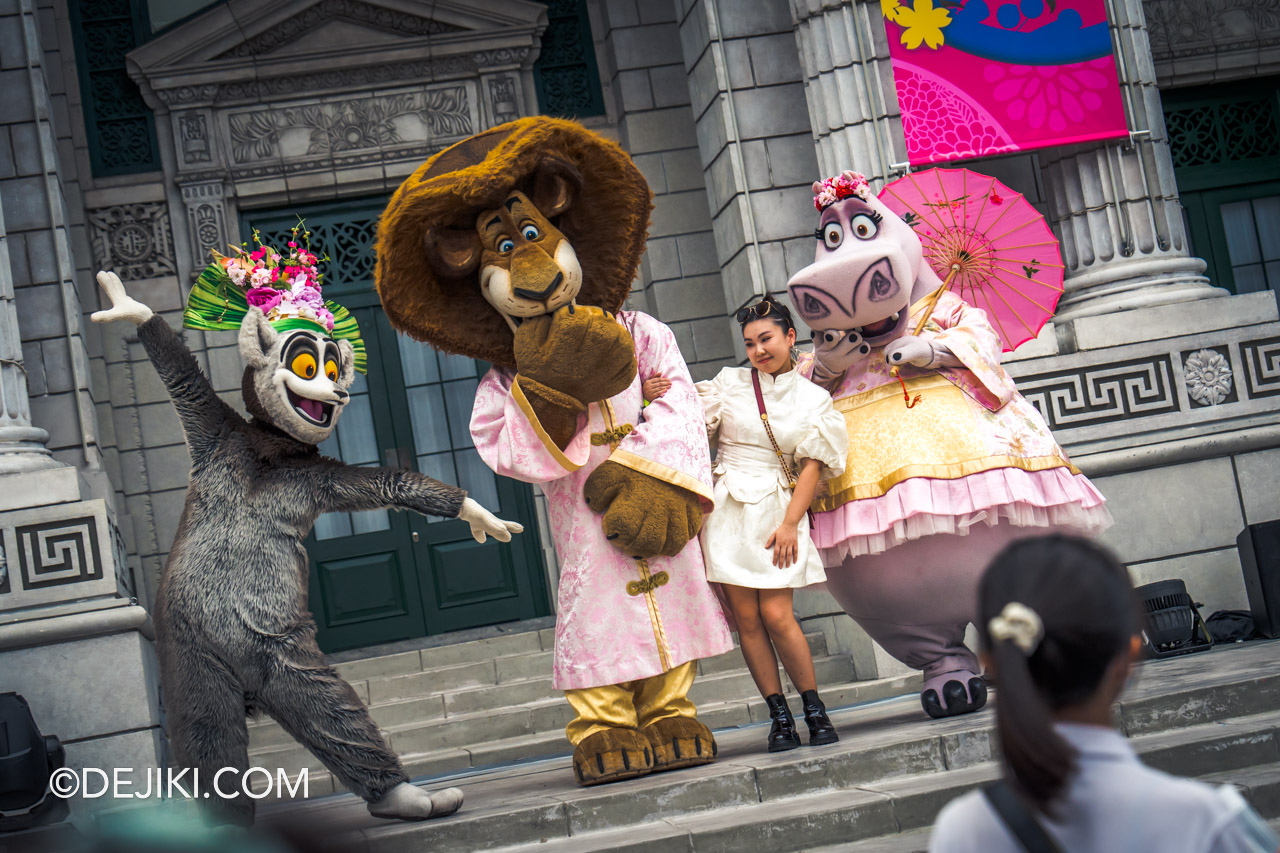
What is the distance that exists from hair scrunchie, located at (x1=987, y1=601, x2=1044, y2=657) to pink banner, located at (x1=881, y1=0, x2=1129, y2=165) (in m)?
5.51

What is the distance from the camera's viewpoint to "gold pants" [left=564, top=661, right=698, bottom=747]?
13.2 ft

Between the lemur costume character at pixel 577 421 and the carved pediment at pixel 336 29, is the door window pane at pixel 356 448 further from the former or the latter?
the lemur costume character at pixel 577 421

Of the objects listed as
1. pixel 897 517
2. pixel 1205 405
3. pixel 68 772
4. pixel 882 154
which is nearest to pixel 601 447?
pixel 897 517

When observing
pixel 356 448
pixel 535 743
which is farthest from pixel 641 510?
pixel 356 448

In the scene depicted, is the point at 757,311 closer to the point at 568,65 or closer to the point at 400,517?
the point at 400,517

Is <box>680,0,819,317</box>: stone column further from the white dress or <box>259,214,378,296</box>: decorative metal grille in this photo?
the white dress

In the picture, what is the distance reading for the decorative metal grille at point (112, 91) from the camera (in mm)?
7781

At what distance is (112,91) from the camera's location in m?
7.82

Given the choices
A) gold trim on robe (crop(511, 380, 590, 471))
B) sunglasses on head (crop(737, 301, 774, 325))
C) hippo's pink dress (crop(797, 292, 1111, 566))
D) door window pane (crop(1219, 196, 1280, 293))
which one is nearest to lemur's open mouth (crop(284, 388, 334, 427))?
gold trim on robe (crop(511, 380, 590, 471))

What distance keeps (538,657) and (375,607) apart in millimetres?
1568

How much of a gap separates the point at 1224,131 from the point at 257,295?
23.4 ft

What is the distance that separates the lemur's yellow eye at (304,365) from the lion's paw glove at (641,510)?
984 mm

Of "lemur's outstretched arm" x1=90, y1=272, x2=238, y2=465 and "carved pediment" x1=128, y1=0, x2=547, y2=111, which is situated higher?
"carved pediment" x1=128, y1=0, x2=547, y2=111

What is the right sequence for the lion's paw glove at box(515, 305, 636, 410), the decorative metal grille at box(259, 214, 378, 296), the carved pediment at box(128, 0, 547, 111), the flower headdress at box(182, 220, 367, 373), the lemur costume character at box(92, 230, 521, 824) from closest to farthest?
the lemur costume character at box(92, 230, 521, 824) < the lion's paw glove at box(515, 305, 636, 410) < the flower headdress at box(182, 220, 367, 373) < the carved pediment at box(128, 0, 547, 111) < the decorative metal grille at box(259, 214, 378, 296)
